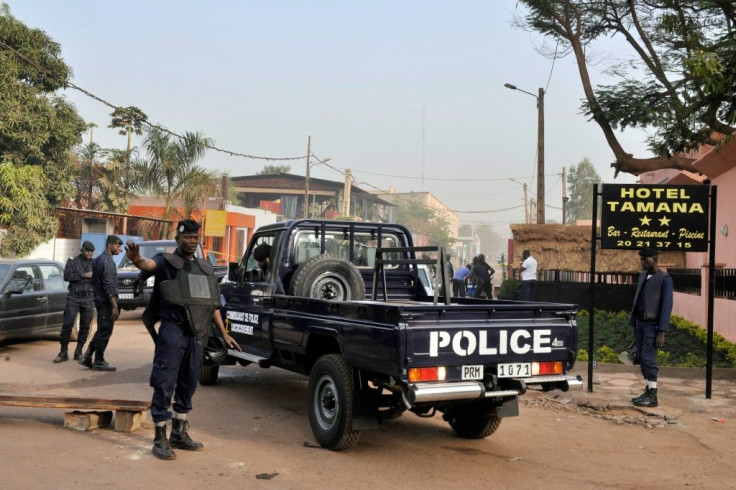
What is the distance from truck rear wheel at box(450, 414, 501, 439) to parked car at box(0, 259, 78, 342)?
7.28 metres

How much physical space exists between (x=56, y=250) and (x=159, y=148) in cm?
565

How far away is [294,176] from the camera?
62.1m

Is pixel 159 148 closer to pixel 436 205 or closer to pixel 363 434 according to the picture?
pixel 363 434

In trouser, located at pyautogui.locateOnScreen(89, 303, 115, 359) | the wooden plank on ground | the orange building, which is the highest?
the orange building

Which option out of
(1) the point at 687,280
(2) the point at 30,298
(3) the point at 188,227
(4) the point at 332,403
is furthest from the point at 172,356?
(1) the point at 687,280

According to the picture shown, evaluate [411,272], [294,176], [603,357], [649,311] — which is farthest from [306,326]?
[294,176]

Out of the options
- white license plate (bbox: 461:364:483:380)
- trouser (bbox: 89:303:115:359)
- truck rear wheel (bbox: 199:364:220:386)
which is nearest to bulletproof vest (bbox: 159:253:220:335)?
white license plate (bbox: 461:364:483:380)

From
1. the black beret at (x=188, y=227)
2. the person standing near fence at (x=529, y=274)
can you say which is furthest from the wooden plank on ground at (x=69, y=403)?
the person standing near fence at (x=529, y=274)

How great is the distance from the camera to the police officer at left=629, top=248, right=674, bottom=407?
8289mm

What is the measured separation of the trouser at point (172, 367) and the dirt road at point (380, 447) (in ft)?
1.42

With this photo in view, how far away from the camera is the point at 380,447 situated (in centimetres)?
638

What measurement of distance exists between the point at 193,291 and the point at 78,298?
18.5ft

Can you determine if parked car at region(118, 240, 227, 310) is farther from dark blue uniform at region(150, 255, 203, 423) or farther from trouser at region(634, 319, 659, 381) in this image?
dark blue uniform at region(150, 255, 203, 423)

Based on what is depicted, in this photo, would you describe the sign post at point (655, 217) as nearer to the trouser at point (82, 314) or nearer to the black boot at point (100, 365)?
the black boot at point (100, 365)
